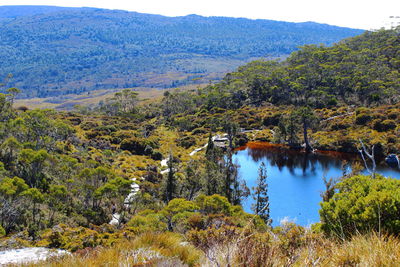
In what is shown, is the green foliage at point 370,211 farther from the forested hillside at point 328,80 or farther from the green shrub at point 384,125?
the forested hillside at point 328,80

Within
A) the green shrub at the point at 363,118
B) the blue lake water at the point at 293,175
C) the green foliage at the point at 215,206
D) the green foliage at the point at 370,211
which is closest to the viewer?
the green foliage at the point at 370,211

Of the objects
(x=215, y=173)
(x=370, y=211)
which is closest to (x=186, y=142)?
(x=215, y=173)

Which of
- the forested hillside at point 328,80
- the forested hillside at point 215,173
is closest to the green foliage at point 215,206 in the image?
the forested hillside at point 215,173

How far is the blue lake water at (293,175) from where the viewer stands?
3172cm

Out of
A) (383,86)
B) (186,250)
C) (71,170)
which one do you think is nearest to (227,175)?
(71,170)

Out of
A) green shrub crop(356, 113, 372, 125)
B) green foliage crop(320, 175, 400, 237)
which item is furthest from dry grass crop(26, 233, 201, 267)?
green shrub crop(356, 113, 372, 125)

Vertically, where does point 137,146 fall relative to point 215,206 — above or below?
below

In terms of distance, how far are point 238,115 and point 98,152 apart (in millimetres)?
42070

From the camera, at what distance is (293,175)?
43812 mm

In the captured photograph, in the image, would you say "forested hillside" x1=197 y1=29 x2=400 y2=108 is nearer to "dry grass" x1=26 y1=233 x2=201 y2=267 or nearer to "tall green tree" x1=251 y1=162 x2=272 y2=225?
"tall green tree" x1=251 y1=162 x2=272 y2=225

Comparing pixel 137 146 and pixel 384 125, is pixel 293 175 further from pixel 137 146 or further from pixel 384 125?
pixel 137 146

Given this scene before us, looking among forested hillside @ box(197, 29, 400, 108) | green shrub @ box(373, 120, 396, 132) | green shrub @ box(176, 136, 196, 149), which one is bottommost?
green shrub @ box(176, 136, 196, 149)

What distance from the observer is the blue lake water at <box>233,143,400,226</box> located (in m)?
31.7

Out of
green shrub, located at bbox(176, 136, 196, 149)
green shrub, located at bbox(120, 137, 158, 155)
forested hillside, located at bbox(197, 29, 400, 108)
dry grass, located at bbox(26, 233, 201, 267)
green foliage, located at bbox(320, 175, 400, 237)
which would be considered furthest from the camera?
forested hillside, located at bbox(197, 29, 400, 108)
